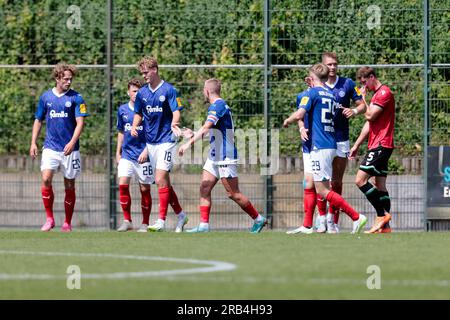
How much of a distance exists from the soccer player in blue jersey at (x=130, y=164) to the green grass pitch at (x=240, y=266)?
2.62 metres

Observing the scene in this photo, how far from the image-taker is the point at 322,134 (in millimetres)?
14109

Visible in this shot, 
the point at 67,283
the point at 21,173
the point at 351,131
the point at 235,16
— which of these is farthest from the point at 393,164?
the point at 67,283

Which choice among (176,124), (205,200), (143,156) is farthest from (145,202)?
(176,124)

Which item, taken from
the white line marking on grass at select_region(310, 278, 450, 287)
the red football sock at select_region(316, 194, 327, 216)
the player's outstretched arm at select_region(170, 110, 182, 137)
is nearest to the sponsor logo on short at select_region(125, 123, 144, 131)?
the player's outstretched arm at select_region(170, 110, 182, 137)

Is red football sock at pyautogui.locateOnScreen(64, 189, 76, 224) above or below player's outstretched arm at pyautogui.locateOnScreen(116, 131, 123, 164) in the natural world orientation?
below

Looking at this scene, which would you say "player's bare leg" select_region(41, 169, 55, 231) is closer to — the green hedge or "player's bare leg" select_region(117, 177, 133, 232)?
"player's bare leg" select_region(117, 177, 133, 232)

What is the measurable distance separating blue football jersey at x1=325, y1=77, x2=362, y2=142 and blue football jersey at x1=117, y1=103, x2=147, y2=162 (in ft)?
8.94

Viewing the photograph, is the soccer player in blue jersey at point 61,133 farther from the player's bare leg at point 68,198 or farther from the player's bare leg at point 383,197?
the player's bare leg at point 383,197

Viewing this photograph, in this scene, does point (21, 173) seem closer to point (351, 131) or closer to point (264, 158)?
point (264, 158)

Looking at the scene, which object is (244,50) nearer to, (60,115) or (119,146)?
(119,146)

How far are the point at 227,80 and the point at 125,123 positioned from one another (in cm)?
215

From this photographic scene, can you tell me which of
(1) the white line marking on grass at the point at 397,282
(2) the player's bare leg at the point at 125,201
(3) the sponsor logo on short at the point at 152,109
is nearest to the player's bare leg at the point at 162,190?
(3) the sponsor logo on short at the point at 152,109

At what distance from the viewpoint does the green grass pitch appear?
7125 millimetres

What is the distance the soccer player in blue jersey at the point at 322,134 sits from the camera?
13953 mm
